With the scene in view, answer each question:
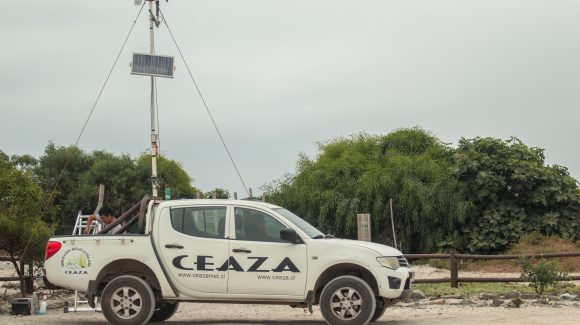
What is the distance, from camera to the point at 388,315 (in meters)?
15.4

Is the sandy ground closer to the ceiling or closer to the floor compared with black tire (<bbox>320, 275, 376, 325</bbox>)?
closer to the floor

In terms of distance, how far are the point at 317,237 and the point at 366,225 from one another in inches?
260

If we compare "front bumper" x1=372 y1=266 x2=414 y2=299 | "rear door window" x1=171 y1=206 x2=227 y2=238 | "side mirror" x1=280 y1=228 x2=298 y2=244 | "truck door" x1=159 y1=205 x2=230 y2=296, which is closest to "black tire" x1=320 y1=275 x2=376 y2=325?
"front bumper" x1=372 y1=266 x2=414 y2=299

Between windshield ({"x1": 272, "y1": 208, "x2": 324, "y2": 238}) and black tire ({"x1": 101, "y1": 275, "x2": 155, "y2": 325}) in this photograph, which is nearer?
black tire ({"x1": 101, "y1": 275, "x2": 155, "y2": 325})

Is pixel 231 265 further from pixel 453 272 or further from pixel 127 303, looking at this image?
pixel 453 272

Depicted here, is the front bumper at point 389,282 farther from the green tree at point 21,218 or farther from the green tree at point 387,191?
the green tree at point 387,191

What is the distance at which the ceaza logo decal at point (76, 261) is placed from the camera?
1377cm

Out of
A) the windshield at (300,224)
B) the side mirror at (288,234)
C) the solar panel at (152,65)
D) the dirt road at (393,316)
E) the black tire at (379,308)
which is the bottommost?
the dirt road at (393,316)

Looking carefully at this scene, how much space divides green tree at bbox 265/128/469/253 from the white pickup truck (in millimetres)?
21400

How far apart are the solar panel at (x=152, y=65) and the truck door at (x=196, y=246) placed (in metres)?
6.10

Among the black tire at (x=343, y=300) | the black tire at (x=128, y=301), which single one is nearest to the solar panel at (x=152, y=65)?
the black tire at (x=128, y=301)

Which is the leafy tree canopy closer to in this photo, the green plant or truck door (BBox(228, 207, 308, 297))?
the green plant

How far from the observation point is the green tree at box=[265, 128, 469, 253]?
3494 centimetres

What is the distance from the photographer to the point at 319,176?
3853 centimetres
